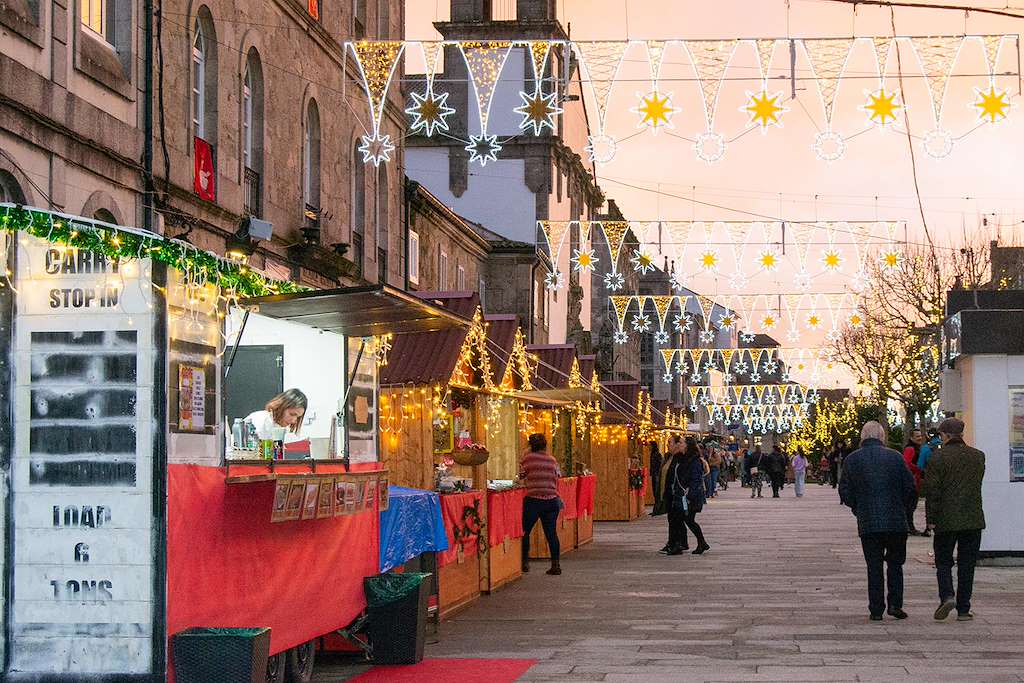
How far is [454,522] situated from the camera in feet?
55.8

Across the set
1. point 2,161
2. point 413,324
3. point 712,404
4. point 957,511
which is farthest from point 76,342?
point 712,404

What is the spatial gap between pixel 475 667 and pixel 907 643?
3715 mm

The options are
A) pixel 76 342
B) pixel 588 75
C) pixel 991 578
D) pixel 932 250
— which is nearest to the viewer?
pixel 76 342

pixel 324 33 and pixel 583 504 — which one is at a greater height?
pixel 324 33

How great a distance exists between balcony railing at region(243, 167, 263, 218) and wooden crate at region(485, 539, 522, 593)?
6.07 m

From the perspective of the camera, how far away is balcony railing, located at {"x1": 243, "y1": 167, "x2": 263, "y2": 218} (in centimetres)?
2333

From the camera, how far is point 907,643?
13.8 meters

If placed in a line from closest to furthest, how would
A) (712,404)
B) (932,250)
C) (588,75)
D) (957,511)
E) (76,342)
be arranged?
(76,342) → (957,511) → (588,75) → (932,250) → (712,404)

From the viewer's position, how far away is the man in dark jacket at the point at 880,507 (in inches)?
607

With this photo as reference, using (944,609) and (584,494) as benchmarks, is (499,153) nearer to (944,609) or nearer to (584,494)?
(584,494)

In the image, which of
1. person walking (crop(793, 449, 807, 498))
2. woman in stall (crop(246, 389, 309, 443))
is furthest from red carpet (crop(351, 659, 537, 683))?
person walking (crop(793, 449, 807, 498))

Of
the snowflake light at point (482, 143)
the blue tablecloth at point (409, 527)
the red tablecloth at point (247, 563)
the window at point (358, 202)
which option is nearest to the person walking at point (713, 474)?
the window at point (358, 202)

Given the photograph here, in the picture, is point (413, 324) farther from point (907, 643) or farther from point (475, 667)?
point (907, 643)

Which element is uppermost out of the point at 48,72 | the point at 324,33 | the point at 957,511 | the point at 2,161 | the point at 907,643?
the point at 324,33
